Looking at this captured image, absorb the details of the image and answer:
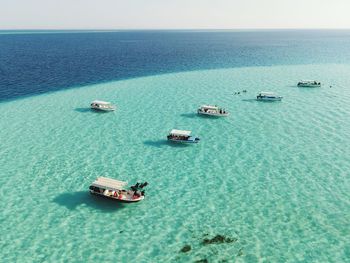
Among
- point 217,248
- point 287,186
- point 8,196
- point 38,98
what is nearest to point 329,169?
point 287,186

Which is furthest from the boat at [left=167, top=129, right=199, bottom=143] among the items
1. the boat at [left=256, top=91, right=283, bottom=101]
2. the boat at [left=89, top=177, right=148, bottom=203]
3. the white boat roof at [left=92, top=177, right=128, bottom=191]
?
the boat at [left=256, top=91, right=283, bottom=101]

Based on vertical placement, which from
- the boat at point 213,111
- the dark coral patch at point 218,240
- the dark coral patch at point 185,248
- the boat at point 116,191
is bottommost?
the dark coral patch at point 185,248

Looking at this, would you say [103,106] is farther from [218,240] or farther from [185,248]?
[218,240]

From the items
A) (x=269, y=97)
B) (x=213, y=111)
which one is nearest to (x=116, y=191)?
(x=213, y=111)

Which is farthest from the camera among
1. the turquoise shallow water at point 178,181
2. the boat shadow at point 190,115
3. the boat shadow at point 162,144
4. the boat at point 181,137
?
the boat shadow at point 190,115

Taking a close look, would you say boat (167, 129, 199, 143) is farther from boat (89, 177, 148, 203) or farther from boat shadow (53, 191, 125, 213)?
boat shadow (53, 191, 125, 213)

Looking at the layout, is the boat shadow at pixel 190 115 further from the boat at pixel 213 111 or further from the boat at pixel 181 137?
the boat at pixel 181 137

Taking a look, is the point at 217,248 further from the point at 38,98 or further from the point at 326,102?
the point at 38,98

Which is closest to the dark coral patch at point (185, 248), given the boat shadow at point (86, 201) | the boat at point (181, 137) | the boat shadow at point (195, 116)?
the boat shadow at point (86, 201)
